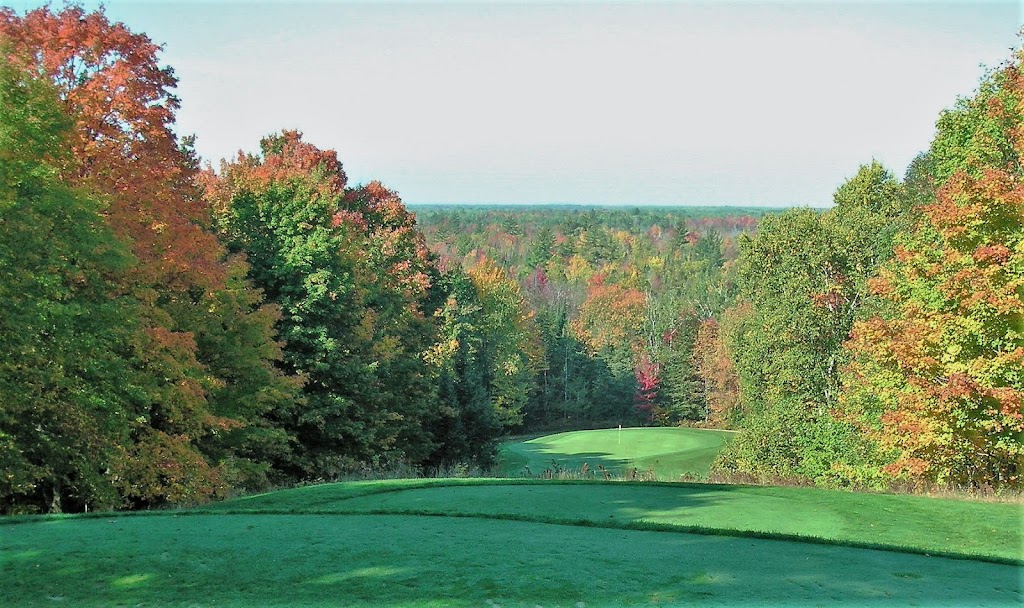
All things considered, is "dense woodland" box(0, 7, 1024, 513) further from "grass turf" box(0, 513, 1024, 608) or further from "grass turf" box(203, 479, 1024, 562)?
"grass turf" box(0, 513, 1024, 608)

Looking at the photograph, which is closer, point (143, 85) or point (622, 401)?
point (143, 85)

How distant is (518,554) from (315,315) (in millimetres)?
21315

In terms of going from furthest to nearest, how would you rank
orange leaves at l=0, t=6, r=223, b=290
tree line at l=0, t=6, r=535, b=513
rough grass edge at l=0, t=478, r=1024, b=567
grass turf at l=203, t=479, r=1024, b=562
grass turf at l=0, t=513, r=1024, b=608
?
orange leaves at l=0, t=6, r=223, b=290
tree line at l=0, t=6, r=535, b=513
grass turf at l=203, t=479, r=1024, b=562
rough grass edge at l=0, t=478, r=1024, b=567
grass turf at l=0, t=513, r=1024, b=608

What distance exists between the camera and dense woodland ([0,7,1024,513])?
17219 mm

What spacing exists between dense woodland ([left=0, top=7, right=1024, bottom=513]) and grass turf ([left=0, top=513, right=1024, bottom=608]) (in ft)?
26.3

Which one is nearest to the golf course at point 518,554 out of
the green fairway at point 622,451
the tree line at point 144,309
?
the tree line at point 144,309

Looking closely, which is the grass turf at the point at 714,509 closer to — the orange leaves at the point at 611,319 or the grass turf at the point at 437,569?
the grass turf at the point at 437,569

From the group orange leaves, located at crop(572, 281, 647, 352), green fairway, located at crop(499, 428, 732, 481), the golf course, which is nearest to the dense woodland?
the golf course

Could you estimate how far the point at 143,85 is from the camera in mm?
20688

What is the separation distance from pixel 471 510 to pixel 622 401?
69.6 meters

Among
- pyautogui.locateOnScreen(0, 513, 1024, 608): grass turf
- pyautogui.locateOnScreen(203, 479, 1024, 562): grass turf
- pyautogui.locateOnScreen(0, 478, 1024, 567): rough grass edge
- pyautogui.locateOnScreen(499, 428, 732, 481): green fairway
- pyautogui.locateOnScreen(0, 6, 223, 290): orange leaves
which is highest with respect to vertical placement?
pyautogui.locateOnScreen(0, 6, 223, 290): orange leaves

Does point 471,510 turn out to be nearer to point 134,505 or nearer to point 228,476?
point 228,476

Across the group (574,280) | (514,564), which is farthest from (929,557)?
(574,280)

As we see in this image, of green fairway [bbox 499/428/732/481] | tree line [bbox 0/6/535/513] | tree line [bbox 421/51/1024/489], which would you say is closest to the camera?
tree line [bbox 0/6/535/513]
